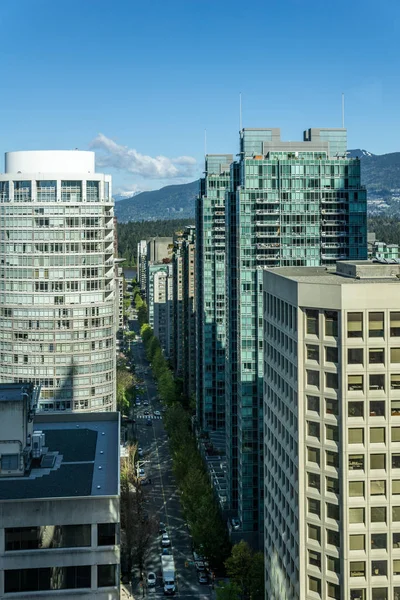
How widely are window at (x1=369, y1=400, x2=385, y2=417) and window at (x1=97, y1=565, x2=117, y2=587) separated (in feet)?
40.2

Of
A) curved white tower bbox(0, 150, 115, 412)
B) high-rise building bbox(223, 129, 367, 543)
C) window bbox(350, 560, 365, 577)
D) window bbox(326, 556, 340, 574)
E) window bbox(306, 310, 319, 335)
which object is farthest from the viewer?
curved white tower bbox(0, 150, 115, 412)

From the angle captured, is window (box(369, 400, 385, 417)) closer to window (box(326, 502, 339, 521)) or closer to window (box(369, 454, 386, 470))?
window (box(369, 454, 386, 470))

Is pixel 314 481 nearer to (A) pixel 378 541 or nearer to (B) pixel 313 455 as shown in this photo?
(B) pixel 313 455

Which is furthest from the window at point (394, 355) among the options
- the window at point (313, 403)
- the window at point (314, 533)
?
the window at point (314, 533)

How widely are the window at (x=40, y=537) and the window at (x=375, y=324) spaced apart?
1408 cm

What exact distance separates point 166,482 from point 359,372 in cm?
6214

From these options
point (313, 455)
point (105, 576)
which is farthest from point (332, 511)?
point (105, 576)

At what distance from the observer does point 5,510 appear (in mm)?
33281

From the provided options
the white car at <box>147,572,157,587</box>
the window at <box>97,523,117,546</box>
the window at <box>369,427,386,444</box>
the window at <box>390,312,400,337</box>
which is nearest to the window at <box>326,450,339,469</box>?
the window at <box>369,427,386,444</box>

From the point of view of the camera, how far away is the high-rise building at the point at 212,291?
97.4m

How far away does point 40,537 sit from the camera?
33500mm

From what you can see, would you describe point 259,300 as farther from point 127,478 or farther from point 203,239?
point 203,239

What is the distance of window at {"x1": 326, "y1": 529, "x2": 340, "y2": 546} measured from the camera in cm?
3544

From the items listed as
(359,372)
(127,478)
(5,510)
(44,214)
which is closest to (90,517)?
(5,510)
